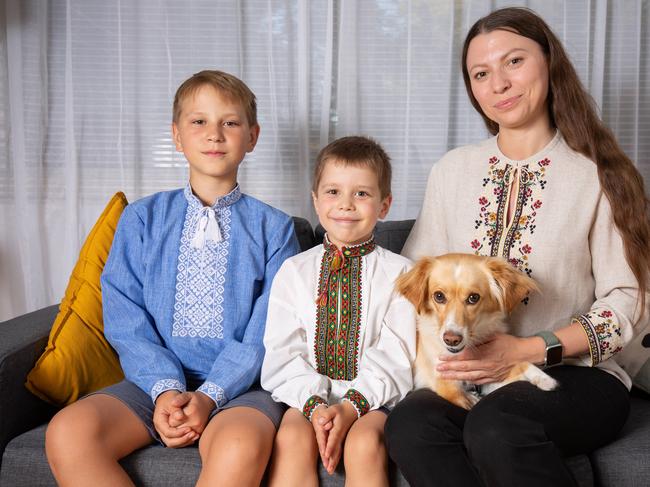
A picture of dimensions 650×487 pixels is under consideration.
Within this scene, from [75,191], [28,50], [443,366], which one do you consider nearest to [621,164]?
[443,366]

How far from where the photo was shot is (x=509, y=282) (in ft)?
6.15

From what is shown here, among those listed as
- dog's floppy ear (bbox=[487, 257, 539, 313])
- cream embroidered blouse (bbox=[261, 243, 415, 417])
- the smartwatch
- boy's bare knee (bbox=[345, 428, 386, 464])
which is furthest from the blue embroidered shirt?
the smartwatch

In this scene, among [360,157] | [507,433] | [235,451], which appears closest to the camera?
[507,433]

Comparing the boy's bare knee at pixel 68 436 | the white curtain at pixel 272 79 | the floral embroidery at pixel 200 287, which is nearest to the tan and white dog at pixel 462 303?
the floral embroidery at pixel 200 287

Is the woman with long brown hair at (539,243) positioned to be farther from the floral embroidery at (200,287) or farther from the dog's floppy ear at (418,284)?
the floral embroidery at (200,287)

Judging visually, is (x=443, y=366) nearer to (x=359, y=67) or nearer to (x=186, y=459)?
(x=186, y=459)

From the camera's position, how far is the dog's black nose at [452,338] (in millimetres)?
1734

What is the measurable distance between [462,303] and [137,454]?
37.4 inches

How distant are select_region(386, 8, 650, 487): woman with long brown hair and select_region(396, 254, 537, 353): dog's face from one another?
1.9 inches

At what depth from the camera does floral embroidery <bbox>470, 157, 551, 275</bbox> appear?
2.08 metres

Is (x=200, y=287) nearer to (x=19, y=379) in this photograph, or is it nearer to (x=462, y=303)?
(x=19, y=379)

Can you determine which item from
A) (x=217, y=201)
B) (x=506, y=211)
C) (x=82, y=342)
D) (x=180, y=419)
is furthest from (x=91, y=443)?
(x=506, y=211)

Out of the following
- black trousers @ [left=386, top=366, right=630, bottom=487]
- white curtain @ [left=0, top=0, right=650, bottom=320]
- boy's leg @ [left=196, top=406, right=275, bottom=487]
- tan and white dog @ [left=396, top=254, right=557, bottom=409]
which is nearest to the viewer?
black trousers @ [left=386, top=366, right=630, bottom=487]

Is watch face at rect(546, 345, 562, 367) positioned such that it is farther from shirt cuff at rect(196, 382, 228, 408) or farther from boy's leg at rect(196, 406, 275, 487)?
shirt cuff at rect(196, 382, 228, 408)
